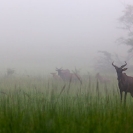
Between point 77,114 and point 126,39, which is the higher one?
point 126,39

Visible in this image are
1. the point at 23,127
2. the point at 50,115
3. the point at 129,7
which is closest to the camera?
the point at 23,127

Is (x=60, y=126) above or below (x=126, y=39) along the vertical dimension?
below

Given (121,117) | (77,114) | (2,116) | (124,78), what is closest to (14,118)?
(2,116)

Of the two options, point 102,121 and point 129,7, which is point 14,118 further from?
point 129,7

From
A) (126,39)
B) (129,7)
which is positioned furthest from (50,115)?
(129,7)

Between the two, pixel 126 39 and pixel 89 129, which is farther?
pixel 126 39

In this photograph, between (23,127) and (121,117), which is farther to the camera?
(121,117)

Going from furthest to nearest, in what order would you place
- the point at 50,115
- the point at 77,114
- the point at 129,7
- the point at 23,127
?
1. the point at 129,7
2. the point at 77,114
3. the point at 50,115
4. the point at 23,127

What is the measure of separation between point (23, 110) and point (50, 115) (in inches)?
15.5

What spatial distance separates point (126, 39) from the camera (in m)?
20.3

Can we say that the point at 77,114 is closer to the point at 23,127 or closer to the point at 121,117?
the point at 121,117

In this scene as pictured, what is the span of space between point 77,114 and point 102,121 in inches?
15.1

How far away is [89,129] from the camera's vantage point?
322 centimetres

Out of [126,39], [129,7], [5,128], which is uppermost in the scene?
[129,7]
